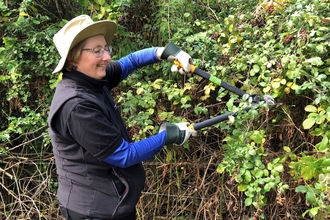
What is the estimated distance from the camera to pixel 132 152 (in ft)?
5.66

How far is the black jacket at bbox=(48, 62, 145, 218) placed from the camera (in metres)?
Result: 1.61

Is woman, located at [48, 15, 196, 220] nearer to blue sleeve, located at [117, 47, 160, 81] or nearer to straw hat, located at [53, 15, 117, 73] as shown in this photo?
straw hat, located at [53, 15, 117, 73]

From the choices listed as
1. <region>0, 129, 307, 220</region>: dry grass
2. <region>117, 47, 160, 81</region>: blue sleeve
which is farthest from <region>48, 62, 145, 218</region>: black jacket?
<region>0, 129, 307, 220</region>: dry grass

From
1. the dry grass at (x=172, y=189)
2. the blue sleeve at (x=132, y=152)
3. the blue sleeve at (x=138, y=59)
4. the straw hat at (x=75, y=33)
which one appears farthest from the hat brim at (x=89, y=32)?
the dry grass at (x=172, y=189)

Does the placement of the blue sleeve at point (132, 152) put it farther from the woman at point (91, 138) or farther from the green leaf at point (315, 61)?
the green leaf at point (315, 61)

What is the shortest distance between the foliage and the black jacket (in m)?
0.56

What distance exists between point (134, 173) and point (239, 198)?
38.4 inches

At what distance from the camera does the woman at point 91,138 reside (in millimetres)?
1626

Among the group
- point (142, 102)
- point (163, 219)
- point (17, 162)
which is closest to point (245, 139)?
point (142, 102)

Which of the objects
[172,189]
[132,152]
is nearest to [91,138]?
[132,152]

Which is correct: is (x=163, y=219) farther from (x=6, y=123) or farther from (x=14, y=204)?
(x=6, y=123)

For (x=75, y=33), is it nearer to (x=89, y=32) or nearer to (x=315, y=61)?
(x=89, y=32)

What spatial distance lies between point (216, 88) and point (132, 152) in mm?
1004

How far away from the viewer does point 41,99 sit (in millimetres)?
3088
